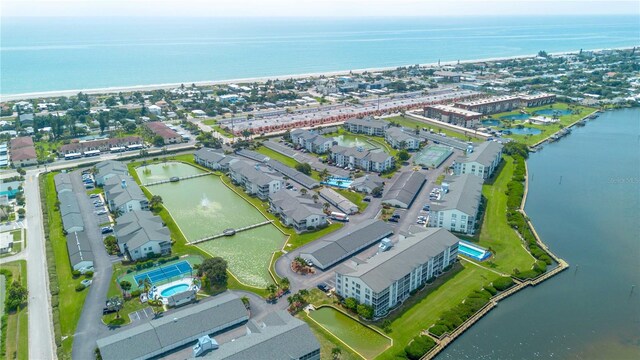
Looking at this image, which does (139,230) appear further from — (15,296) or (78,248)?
(15,296)

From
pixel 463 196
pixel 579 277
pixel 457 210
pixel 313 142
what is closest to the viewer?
pixel 579 277

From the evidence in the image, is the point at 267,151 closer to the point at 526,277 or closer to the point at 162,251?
the point at 162,251

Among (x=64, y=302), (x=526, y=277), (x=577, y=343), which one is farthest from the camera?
(x=526, y=277)

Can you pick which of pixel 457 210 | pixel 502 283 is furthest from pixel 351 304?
pixel 457 210

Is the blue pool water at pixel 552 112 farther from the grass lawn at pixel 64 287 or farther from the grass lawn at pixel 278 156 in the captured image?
the grass lawn at pixel 64 287

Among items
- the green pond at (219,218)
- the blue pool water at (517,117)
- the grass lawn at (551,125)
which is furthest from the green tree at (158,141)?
the blue pool water at (517,117)

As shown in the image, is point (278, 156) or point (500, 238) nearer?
point (500, 238)

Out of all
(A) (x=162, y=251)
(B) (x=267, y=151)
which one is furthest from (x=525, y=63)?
(A) (x=162, y=251)
